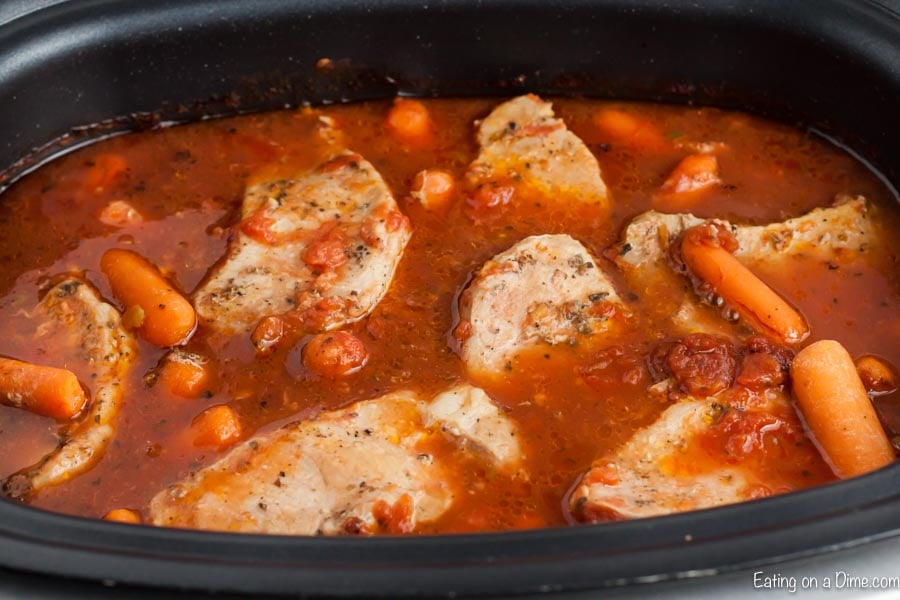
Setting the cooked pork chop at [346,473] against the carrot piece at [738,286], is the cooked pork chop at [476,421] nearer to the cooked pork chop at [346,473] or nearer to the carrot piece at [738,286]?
the cooked pork chop at [346,473]

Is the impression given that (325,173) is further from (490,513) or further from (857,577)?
(857,577)

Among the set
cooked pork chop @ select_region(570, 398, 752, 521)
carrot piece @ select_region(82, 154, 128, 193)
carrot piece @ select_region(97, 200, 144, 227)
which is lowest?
cooked pork chop @ select_region(570, 398, 752, 521)

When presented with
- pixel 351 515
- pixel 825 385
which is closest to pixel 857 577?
pixel 825 385

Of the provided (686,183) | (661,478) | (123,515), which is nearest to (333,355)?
(123,515)

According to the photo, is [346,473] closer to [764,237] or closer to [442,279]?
[442,279]

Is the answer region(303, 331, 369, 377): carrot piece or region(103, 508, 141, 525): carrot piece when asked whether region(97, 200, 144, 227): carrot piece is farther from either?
region(103, 508, 141, 525): carrot piece

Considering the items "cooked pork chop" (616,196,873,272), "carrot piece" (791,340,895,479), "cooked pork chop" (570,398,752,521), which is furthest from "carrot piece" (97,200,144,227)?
"carrot piece" (791,340,895,479)

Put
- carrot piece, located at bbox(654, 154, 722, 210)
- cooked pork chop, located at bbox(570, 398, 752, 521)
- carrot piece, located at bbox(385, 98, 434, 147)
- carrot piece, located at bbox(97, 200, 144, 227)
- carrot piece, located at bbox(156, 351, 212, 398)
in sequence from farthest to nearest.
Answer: carrot piece, located at bbox(385, 98, 434, 147) → carrot piece, located at bbox(654, 154, 722, 210) → carrot piece, located at bbox(97, 200, 144, 227) → carrot piece, located at bbox(156, 351, 212, 398) → cooked pork chop, located at bbox(570, 398, 752, 521)
